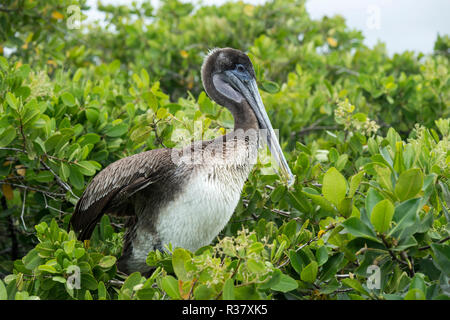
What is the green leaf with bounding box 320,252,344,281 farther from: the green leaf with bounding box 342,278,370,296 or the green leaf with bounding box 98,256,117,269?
the green leaf with bounding box 98,256,117,269

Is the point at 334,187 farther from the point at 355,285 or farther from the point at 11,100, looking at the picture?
the point at 11,100

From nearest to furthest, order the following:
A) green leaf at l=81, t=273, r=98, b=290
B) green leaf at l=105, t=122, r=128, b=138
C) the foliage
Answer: the foliage → green leaf at l=81, t=273, r=98, b=290 → green leaf at l=105, t=122, r=128, b=138

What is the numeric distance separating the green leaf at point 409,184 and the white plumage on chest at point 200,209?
1110mm

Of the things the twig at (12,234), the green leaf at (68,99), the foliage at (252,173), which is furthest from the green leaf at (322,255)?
the twig at (12,234)

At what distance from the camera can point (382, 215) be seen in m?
1.82

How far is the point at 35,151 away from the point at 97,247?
0.70m

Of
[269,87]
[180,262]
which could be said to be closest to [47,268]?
[180,262]

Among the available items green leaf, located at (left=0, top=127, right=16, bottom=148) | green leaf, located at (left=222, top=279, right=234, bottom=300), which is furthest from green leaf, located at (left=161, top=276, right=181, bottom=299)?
green leaf, located at (left=0, top=127, right=16, bottom=148)

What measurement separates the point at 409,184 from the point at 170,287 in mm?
989

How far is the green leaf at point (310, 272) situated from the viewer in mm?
2117

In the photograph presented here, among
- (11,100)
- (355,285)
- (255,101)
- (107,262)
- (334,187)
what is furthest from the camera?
(255,101)

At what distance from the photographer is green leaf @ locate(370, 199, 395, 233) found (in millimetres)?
1796

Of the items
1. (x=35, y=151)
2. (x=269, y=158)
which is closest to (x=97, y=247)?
(x=35, y=151)
